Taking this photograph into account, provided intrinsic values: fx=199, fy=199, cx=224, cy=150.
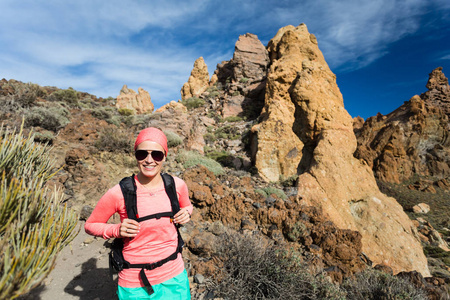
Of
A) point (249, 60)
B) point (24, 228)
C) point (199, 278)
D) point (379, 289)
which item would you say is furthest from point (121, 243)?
point (249, 60)

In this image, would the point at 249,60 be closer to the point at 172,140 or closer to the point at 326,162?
the point at 172,140

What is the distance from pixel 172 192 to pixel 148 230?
338 mm

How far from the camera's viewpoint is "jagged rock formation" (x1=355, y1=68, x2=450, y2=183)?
1089 inches

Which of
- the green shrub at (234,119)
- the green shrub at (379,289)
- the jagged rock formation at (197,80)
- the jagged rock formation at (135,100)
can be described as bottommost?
the green shrub at (379,289)

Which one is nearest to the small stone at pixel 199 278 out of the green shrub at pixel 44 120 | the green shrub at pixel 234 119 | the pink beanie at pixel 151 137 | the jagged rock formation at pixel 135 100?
the pink beanie at pixel 151 137

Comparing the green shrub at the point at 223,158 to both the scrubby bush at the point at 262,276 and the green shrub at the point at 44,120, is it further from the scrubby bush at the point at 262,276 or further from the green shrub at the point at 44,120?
the scrubby bush at the point at 262,276

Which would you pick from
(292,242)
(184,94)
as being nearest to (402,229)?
(292,242)

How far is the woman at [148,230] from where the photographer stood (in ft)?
4.95

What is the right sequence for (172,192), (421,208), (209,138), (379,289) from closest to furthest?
(172,192), (379,289), (209,138), (421,208)

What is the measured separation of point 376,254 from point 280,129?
19.2ft

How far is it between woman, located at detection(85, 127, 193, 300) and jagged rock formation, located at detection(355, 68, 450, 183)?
3114 centimetres

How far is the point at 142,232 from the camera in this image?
4.99ft

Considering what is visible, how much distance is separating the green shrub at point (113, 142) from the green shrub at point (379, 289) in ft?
22.9

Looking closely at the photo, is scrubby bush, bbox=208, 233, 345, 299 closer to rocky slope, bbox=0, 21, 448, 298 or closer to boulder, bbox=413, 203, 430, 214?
rocky slope, bbox=0, 21, 448, 298
